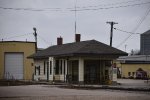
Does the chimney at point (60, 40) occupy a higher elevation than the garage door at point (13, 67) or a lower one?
higher

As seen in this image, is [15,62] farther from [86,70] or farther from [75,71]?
[86,70]

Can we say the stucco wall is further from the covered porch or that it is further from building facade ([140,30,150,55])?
building facade ([140,30,150,55])

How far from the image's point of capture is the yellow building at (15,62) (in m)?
60.8

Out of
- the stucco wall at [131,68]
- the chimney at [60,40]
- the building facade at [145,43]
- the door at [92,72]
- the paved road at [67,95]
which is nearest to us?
the paved road at [67,95]

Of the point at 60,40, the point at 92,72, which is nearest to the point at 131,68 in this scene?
the point at 60,40

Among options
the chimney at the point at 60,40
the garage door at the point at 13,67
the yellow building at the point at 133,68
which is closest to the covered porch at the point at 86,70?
the chimney at the point at 60,40

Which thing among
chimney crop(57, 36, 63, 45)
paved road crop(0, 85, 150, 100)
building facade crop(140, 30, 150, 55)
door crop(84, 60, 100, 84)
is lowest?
paved road crop(0, 85, 150, 100)

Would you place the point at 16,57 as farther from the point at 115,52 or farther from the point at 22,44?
the point at 115,52

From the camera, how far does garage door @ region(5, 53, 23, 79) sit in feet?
200

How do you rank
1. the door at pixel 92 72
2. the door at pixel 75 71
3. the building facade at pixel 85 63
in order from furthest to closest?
the door at pixel 75 71
the door at pixel 92 72
the building facade at pixel 85 63

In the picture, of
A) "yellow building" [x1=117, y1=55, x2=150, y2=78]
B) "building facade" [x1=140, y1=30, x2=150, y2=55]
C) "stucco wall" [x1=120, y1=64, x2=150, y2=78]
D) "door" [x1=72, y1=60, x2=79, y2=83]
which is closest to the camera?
"door" [x1=72, y1=60, x2=79, y2=83]

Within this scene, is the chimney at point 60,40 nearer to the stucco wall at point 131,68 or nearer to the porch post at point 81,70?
the porch post at point 81,70

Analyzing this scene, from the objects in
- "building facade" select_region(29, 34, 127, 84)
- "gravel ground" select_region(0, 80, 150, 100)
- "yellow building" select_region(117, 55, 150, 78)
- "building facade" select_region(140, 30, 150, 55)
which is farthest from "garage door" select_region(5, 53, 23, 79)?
"building facade" select_region(140, 30, 150, 55)

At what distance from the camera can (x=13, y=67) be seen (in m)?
61.1
